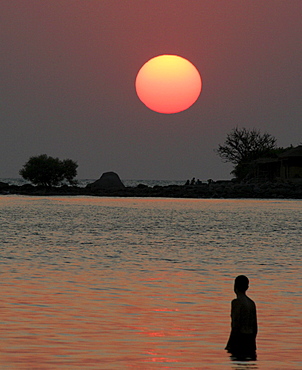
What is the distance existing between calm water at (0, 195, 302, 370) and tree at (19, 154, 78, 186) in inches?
3831

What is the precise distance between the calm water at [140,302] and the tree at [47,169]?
97.3 meters

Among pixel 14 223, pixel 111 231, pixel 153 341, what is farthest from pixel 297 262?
pixel 14 223

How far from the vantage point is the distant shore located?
366 feet

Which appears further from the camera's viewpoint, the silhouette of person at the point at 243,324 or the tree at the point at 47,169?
the tree at the point at 47,169

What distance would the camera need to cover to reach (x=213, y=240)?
4025 centimetres

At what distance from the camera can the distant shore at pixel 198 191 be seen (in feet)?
366

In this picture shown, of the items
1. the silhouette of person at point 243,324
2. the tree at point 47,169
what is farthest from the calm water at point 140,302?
the tree at point 47,169

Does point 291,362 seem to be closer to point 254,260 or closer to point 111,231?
point 254,260

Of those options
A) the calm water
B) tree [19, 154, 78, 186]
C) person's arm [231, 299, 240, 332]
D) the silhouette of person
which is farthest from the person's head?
tree [19, 154, 78, 186]

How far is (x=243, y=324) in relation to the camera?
41.8 ft

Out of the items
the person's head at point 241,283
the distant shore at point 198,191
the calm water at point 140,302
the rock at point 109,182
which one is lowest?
the calm water at point 140,302

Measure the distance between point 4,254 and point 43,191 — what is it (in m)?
108

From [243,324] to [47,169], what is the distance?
123m

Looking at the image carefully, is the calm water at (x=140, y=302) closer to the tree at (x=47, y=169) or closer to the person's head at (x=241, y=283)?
the person's head at (x=241, y=283)
